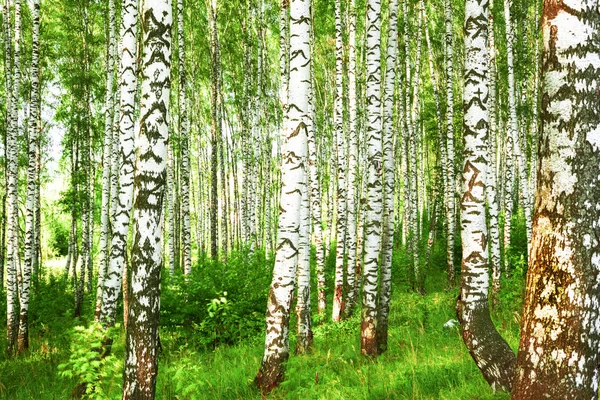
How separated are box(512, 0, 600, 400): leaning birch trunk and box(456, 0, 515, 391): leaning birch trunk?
4.97 ft

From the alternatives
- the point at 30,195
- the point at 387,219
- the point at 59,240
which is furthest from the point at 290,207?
the point at 59,240

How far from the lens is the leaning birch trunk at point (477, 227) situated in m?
3.83

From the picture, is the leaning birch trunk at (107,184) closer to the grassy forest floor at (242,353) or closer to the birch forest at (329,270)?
the birch forest at (329,270)

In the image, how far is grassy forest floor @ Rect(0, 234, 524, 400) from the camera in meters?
4.46

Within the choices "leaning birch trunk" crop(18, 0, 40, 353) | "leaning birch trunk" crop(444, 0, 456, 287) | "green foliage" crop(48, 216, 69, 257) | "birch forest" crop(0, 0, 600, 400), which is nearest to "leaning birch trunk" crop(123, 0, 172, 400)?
"birch forest" crop(0, 0, 600, 400)

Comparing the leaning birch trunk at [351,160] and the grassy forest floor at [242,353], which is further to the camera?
the leaning birch trunk at [351,160]

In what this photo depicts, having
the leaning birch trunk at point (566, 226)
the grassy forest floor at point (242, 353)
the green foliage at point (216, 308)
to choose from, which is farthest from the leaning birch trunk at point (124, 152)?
the leaning birch trunk at point (566, 226)

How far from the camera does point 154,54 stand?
393cm

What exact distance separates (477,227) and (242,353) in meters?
4.66

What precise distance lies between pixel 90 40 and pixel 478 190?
12473mm

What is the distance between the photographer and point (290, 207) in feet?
16.5

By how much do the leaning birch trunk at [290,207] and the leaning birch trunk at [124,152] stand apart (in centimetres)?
244

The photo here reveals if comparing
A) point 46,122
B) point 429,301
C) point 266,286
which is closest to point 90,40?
point 46,122

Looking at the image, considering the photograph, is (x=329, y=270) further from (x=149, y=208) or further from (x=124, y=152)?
(x=149, y=208)
